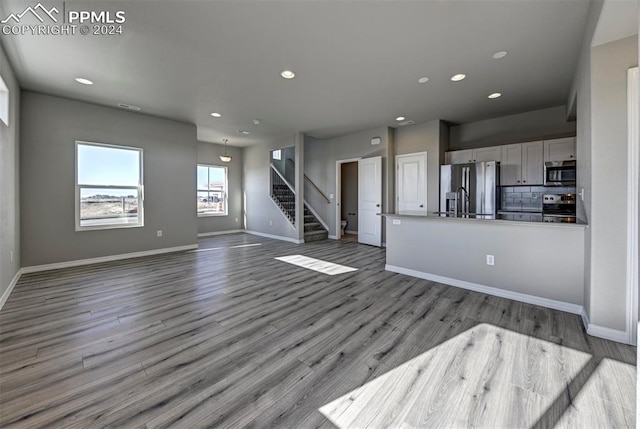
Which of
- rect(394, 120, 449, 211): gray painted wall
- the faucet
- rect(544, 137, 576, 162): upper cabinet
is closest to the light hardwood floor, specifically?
the faucet

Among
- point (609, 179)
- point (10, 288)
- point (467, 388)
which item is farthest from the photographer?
point (10, 288)

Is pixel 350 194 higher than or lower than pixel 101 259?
higher

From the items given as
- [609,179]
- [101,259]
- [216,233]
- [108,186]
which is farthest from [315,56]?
[216,233]

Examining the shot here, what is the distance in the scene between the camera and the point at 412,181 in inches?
242

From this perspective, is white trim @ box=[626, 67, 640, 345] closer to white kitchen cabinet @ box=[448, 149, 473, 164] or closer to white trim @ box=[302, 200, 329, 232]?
white kitchen cabinet @ box=[448, 149, 473, 164]

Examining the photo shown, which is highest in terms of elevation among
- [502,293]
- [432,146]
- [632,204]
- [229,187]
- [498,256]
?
[432,146]

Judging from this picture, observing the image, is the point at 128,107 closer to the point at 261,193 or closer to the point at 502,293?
the point at 261,193

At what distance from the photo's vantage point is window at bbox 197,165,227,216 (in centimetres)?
812

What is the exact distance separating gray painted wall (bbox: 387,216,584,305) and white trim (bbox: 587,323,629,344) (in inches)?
20.9

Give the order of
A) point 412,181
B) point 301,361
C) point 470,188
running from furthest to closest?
point 412,181 → point 470,188 → point 301,361

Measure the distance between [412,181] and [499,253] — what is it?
3.20 m

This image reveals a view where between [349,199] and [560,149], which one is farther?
[349,199]

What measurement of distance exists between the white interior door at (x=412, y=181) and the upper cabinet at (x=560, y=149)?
2.06 meters

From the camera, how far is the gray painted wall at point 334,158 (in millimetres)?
6367
